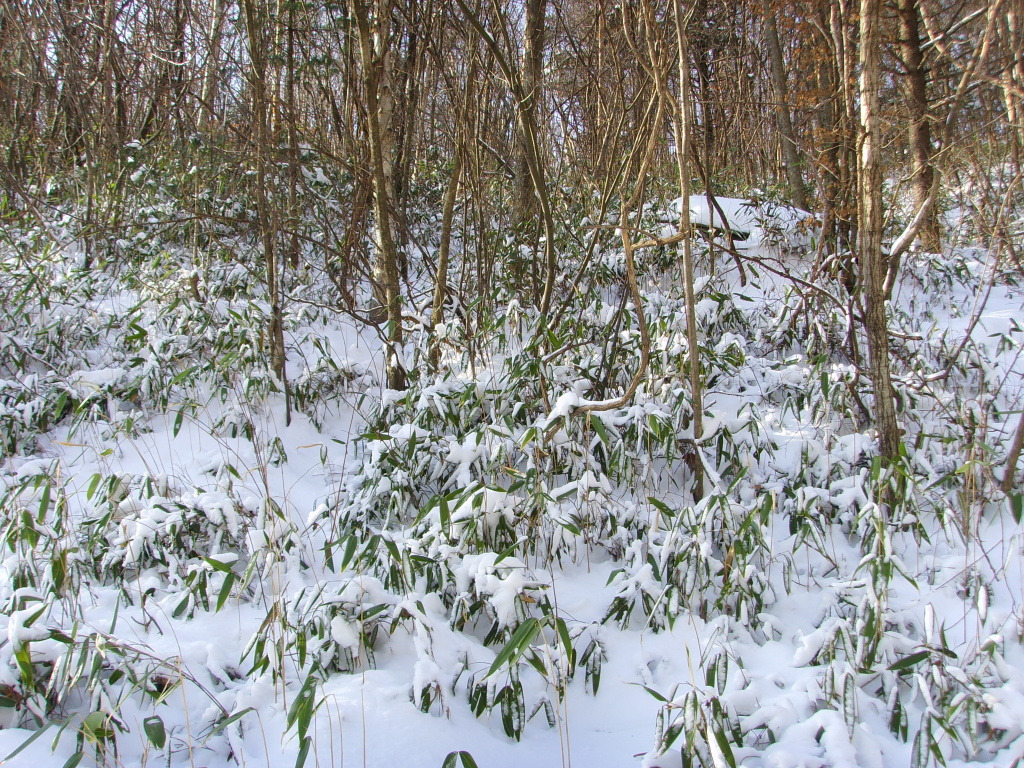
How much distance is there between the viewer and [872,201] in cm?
220

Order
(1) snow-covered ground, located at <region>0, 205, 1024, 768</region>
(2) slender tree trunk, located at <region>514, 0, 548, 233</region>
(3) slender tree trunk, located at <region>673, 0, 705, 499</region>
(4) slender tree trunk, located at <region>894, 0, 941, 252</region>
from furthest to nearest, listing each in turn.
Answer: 1. (4) slender tree trunk, located at <region>894, 0, 941, 252</region>
2. (2) slender tree trunk, located at <region>514, 0, 548, 233</region>
3. (3) slender tree trunk, located at <region>673, 0, 705, 499</region>
4. (1) snow-covered ground, located at <region>0, 205, 1024, 768</region>

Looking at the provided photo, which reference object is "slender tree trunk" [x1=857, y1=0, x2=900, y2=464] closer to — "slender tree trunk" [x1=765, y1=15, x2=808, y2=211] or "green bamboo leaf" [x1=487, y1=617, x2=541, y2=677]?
"green bamboo leaf" [x1=487, y1=617, x2=541, y2=677]

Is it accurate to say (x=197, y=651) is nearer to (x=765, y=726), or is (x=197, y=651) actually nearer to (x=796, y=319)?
(x=765, y=726)

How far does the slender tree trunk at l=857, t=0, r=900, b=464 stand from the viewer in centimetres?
216

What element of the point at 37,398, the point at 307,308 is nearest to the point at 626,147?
the point at 307,308

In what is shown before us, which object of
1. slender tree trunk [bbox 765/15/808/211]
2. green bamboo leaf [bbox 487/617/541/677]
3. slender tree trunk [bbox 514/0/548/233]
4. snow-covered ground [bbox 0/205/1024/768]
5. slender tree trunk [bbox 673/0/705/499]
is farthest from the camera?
slender tree trunk [bbox 765/15/808/211]

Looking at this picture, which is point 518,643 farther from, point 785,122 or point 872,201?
point 785,122

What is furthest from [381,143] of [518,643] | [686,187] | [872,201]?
[518,643]

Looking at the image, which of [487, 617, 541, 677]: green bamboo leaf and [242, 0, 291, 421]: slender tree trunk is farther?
[242, 0, 291, 421]: slender tree trunk

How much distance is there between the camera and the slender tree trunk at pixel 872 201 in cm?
216

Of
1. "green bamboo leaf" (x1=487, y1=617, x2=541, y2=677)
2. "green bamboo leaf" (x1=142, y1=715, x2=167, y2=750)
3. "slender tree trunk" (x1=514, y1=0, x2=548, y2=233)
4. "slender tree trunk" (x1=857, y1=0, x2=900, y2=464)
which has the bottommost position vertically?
"green bamboo leaf" (x1=142, y1=715, x2=167, y2=750)

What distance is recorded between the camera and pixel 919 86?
466 cm

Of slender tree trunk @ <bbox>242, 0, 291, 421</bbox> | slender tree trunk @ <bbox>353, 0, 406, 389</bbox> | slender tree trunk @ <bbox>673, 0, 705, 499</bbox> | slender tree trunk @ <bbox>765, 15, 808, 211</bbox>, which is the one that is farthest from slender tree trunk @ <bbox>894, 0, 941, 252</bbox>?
slender tree trunk @ <bbox>242, 0, 291, 421</bbox>

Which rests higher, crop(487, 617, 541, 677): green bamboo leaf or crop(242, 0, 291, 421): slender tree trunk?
crop(242, 0, 291, 421): slender tree trunk
